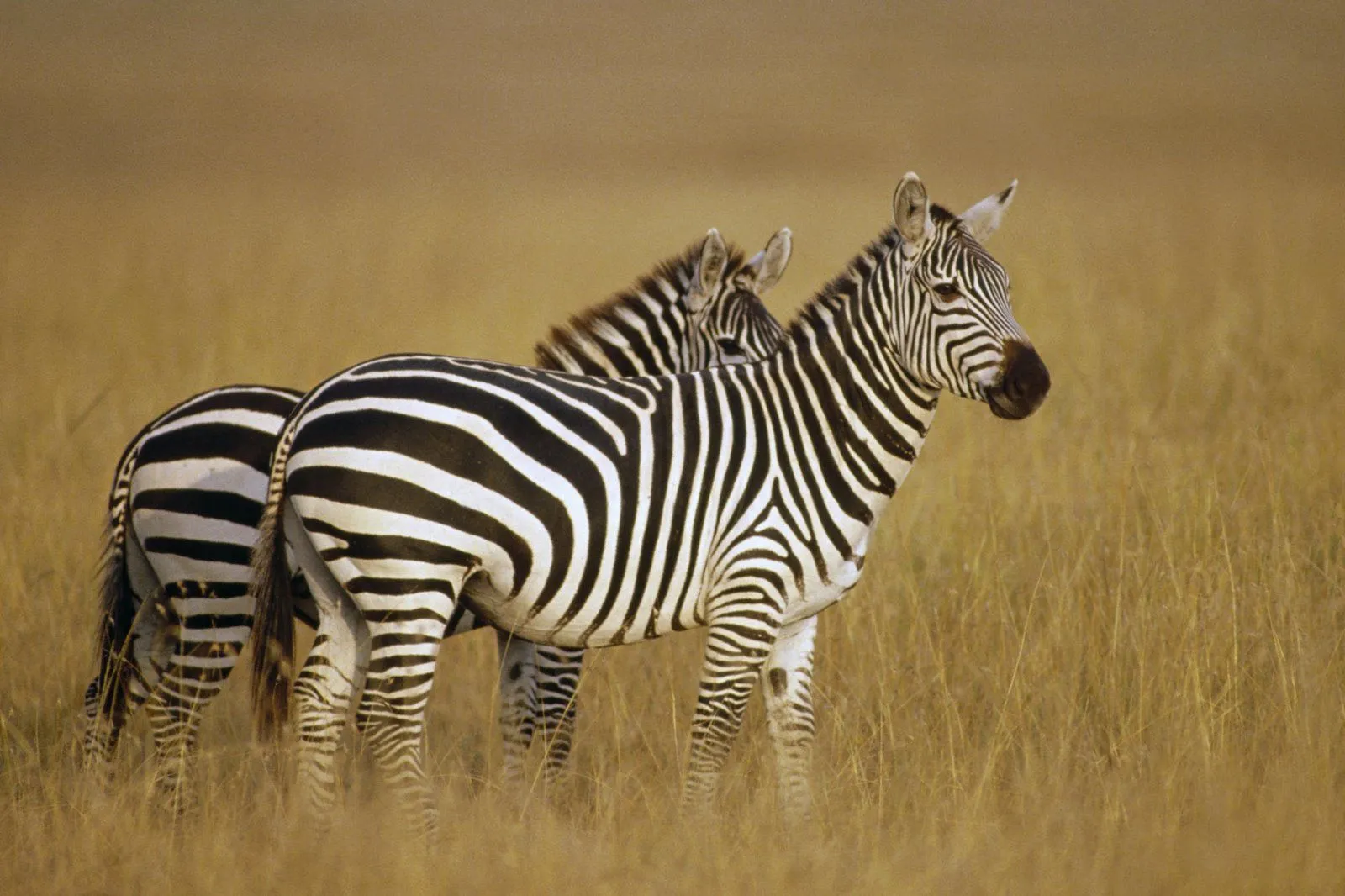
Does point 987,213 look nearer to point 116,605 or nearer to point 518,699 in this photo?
point 518,699

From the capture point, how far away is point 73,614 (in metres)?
6.90

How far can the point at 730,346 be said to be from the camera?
601 centimetres

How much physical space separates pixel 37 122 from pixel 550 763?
46.7m

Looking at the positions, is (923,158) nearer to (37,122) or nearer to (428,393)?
(37,122)

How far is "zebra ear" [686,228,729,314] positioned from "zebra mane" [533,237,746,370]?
0.06 metres

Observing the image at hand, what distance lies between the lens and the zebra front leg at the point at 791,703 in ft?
15.9

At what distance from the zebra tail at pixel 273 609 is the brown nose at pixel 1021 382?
93.7 inches

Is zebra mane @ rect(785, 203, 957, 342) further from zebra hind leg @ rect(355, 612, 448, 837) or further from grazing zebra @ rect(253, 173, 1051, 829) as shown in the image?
zebra hind leg @ rect(355, 612, 448, 837)

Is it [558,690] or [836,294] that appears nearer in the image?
[836,294]

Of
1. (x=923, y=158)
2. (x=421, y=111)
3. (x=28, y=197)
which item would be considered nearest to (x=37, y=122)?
(x=421, y=111)

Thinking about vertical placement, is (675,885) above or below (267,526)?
below

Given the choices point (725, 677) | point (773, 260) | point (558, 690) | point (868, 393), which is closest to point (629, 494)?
point (725, 677)

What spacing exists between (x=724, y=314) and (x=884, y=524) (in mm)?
2847

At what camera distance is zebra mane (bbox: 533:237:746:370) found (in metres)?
5.98
